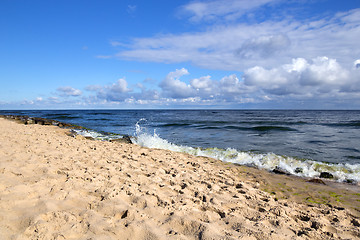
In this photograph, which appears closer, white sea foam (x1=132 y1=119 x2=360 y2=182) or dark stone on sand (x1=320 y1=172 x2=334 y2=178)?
dark stone on sand (x1=320 y1=172 x2=334 y2=178)

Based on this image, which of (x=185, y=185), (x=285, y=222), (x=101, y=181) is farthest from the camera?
(x=185, y=185)

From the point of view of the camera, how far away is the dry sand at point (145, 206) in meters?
2.88

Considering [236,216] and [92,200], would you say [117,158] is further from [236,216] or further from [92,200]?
[236,216]

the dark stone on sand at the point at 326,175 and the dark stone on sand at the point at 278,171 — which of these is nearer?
the dark stone on sand at the point at 326,175

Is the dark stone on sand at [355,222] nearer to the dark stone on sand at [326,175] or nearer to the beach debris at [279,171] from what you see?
the beach debris at [279,171]

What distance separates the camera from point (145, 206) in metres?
3.66

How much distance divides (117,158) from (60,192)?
3.24m

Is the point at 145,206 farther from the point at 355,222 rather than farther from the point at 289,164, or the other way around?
the point at 289,164

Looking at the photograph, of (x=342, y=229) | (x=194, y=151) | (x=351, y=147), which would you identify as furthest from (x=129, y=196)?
(x=351, y=147)

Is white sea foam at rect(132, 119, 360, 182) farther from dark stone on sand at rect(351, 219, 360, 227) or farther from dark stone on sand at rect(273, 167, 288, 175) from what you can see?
dark stone on sand at rect(351, 219, 360, 227)

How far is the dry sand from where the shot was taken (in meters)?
2.88

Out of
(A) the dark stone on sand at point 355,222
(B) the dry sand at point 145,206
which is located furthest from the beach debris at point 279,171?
(A) the dark stone on sand at point 355,222

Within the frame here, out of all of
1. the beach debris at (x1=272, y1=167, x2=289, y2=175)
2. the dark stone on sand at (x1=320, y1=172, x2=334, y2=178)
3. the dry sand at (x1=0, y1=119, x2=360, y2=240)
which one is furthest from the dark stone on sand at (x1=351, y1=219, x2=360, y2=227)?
the dark stone on sand at (x1=320, y1=172, x2=334, y2=178)

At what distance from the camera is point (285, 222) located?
359 centimetres
